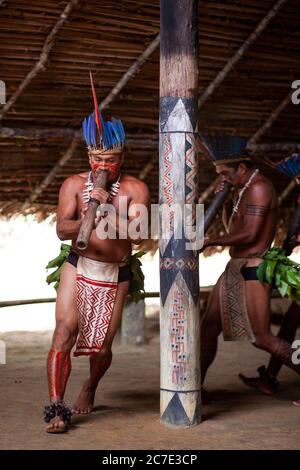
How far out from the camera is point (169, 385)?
16.4 feet

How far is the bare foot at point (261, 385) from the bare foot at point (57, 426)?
5.79 feet

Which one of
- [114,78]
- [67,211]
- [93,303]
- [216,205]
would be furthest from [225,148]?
[114,78]

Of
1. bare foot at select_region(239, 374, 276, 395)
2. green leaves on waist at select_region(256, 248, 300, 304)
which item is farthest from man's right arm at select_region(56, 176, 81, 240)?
bare foot at select_region(239, 374, 276, 395)

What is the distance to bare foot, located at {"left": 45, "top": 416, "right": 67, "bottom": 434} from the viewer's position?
4812 mm

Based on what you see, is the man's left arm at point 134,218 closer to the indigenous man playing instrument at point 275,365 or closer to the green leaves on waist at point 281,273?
the green leaves on waist at point 281,273

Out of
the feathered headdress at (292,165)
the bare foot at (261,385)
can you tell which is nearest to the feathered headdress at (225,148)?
the feathered headdress at (292,165)

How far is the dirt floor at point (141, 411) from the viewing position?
470 cm

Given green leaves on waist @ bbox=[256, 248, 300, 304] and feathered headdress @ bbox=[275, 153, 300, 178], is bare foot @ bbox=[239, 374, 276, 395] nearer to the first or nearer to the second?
green leaves on waist @ bbox=[256, 248, 300, 304]

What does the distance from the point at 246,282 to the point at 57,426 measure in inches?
66.2

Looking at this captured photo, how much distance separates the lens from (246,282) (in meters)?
5.80

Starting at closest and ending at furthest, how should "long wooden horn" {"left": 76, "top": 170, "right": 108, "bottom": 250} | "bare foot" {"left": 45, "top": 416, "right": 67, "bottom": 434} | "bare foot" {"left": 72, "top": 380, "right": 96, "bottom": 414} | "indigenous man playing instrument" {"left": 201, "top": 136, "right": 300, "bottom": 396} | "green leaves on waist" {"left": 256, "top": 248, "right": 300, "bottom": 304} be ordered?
"long wooden horn" {"left": 76, "top": 170, "right": 108, "bottom": 250} < "bare foot" {"left": 45, "top": 416, "right": 67, "bottom": 434} < "bare foot" {"left": 72, "top": 380, "right": 96, "bottom": 414} < "green leaves on waist" {"left": 256, "top": 248, "right": 300, "bottom": 304} < "indigenous man playing instrument" {"left": 201, "top": 136, "right": 300, "bottom": 396}

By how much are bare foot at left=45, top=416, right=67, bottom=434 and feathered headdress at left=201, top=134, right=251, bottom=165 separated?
2.12 m
